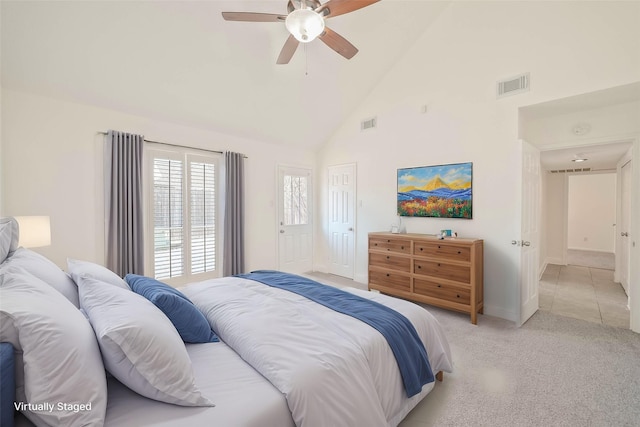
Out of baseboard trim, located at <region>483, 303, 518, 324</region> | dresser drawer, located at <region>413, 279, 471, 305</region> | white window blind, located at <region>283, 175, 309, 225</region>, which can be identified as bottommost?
baseboard trim, located at <region>483, 303, 518, 324</region>

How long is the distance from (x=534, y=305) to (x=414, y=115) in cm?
301

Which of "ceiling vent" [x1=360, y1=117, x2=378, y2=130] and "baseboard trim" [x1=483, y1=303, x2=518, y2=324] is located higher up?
"ceiling vent" [x1=360, y1=117, x2=378, y2=130]

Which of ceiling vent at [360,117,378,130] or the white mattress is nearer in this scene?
the white mattress

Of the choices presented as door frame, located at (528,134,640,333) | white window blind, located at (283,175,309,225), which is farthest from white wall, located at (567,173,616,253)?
white window blind, located at (283,175,309,225)

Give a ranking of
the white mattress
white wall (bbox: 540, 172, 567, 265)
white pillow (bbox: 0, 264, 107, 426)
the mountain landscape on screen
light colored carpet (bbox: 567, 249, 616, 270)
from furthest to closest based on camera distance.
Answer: white wall (bbox: 540, 172, 567, 265) < light colored carpet (bbox: 567, 249, 616, 270) < the mountain landscape on screen < the white mattress < white pillow (bbox: 0, 264, 107, 426)

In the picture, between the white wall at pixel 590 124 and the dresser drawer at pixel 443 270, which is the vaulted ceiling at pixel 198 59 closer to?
the white wall at pixel 590 124

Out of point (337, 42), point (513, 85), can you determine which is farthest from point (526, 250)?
point (337, 42)

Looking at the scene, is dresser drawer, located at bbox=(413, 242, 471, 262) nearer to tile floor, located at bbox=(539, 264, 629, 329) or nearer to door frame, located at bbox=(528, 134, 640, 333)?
tile floor, located at bbox=(539, 264, 629, 329)

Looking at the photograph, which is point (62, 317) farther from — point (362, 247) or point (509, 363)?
point (362, 247)

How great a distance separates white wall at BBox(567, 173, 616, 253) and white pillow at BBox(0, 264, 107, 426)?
33.8 feet

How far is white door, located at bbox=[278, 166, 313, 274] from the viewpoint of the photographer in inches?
205

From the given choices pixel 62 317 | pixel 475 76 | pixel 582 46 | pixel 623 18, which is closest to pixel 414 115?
pixel 475 76

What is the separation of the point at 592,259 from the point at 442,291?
5.71m

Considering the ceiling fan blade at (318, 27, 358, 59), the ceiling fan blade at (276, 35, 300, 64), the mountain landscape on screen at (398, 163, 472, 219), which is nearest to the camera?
the ceiling fan blade at (318, 27, 358, 59)
